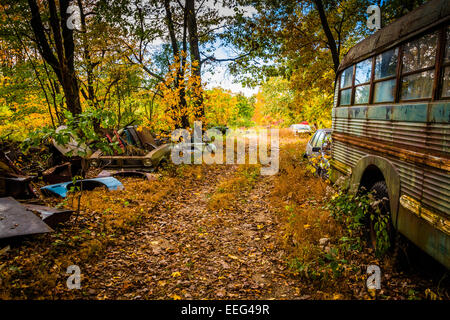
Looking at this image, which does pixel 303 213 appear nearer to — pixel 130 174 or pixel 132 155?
pixel 130 174

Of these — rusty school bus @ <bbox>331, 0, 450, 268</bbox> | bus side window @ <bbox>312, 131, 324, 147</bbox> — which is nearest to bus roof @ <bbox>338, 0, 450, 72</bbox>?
rusty school bus @ <bbox>331, 0, 450, 268</bbox>

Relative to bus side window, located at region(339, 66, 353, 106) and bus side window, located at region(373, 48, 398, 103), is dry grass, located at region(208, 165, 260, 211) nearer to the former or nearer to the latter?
bus side window, located at region(339, 66, 353, 106)

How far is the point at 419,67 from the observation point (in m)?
3.26

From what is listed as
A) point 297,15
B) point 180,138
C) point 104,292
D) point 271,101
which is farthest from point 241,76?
point 104,292

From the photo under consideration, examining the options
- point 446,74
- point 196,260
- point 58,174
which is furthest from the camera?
point 58,174

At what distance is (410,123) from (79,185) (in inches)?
291

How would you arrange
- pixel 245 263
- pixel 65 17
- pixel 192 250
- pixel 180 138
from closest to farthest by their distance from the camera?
pixel 245 263 → pixel 192 250 → pixel 65 17 → pixel 180 138

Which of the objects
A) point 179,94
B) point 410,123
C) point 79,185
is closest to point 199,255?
point 410,123

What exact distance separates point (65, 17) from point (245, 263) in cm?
1241

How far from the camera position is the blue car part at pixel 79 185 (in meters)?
6.18

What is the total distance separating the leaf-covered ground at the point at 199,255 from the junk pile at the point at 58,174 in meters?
0.35

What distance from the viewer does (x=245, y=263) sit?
4.34m

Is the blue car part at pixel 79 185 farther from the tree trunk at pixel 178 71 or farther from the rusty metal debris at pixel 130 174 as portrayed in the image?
the tree trunk at pixel 178 71
